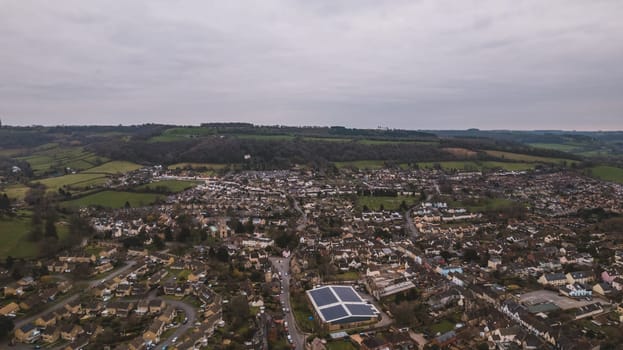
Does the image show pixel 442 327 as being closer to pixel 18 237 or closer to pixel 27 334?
pixel 27 334

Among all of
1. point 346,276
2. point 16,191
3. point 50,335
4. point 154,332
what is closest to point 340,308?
point 346,276

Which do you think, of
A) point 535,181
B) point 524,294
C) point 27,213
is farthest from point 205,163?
point 524,294

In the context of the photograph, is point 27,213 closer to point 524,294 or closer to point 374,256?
point 374,256

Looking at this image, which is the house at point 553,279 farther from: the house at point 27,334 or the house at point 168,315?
the house at point 27,334

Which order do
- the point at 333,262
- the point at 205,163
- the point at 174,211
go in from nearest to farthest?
1. the point at 333,262
2. the point at 174,211
3. the point at 205,163

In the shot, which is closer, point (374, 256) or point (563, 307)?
point (563, 307)

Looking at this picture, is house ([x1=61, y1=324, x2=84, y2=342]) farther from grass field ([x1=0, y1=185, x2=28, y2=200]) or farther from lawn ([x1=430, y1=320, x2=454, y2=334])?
grass field ([x1=0, y1=185, x2=28, y2=200])
